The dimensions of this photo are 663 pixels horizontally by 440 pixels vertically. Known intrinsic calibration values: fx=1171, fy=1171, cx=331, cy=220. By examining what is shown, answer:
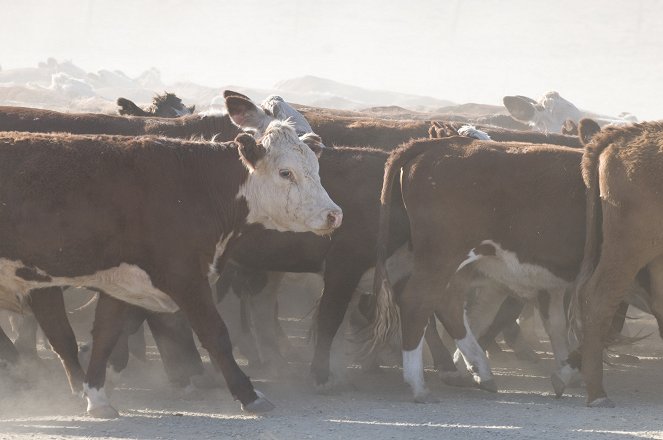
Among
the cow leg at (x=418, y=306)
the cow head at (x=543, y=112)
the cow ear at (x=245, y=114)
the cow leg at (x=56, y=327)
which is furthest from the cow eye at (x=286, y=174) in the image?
the cow head at (x=543, y=112)

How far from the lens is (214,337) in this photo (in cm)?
→ 743

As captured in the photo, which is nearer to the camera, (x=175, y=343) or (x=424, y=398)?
(x=424, y=398)

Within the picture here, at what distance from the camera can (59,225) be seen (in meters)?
7.19

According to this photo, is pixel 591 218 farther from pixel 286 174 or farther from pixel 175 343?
pixel 175 343

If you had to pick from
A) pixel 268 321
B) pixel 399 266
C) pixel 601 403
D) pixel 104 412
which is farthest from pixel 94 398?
pixel 601 403

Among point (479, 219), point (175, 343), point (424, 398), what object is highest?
point (479, 219)

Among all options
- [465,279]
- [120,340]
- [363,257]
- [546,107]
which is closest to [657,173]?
[465,279]

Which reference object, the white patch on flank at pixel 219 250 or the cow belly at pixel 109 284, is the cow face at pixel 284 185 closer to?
the white patch on flank at pixel 219 250

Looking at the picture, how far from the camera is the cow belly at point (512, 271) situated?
8570 millimetres

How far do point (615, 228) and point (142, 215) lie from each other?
327 cm

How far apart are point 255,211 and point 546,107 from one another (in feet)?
43.5

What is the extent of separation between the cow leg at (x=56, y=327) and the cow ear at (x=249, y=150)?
1608 millimetres

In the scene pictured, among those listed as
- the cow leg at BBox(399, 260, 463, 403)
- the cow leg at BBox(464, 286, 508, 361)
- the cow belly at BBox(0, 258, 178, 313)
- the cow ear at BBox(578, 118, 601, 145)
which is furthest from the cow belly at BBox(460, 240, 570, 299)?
the cow ear at BBox(578, 118, 601, 145)

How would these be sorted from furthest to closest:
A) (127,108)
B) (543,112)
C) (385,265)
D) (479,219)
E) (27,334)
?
(543,112) → (127,108) → (27,334) → (385,265) → (479,219)
